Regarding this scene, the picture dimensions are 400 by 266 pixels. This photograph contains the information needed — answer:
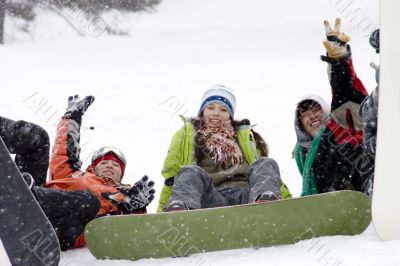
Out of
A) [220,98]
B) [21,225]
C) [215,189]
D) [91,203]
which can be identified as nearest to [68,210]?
[91,203]

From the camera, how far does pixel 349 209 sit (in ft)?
9.66

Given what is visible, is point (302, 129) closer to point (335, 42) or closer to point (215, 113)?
point (215, 113)

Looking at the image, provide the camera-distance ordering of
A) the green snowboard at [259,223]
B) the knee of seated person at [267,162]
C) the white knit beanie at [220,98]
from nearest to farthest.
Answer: the green snowboard at [259,223], the knee of seated person at [267,162], the white knit beanie at [220,98]

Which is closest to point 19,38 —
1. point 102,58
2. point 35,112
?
point 102,58

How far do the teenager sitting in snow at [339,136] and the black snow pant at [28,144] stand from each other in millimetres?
1568

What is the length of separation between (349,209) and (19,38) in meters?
13.4

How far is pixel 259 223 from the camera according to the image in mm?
2939

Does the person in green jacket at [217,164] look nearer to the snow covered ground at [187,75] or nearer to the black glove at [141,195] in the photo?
the black glove at [141,195]

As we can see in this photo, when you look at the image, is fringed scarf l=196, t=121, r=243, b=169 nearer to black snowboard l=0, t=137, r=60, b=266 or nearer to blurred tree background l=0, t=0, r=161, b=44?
black snowboard l=0, t=137, r=60, b=266

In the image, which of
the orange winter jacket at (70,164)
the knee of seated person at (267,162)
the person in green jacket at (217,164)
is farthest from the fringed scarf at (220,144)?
the orange winter jacket at (70,164)

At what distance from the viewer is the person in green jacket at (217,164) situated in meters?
3.30

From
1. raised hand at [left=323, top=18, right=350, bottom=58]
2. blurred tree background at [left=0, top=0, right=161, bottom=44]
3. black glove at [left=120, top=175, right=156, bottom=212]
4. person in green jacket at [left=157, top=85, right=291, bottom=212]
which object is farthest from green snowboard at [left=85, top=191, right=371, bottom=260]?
blurred tree background at [left=0, top=0, right=161, bottom=44]

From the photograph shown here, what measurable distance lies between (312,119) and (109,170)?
1345mm

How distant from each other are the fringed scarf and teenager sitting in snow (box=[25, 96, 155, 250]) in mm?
453
